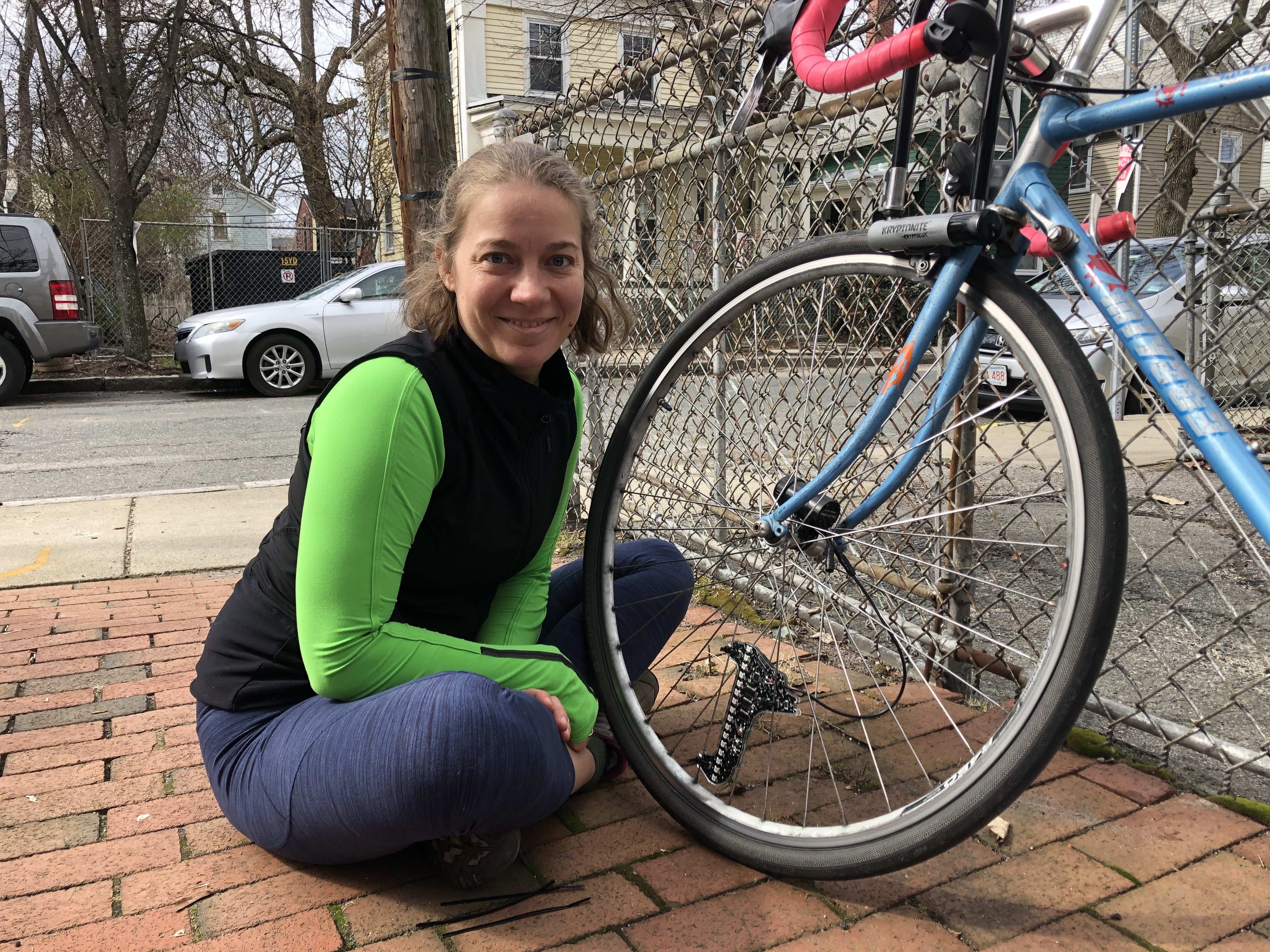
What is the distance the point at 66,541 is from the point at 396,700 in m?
3.48

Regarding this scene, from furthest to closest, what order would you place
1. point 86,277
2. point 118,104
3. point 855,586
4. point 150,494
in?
point 86,277 < point 118,104 < point 150,494 < point 855,586

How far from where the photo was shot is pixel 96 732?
2.34m

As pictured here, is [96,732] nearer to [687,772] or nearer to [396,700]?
[396,700]

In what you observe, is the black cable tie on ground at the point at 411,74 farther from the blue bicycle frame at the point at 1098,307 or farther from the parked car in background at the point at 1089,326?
the blue bicycle frame at the point at 1098,307

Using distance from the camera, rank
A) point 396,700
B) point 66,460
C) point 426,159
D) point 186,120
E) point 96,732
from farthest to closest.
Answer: point 186,120 < point 66,460 < point 426,159 < point 96,732 < point 396,700

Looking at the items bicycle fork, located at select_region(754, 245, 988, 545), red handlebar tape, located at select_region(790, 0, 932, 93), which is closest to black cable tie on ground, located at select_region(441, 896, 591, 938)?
bicycle fork, located at select_region(754, 245, 988, 545)

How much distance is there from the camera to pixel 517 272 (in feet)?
5.81

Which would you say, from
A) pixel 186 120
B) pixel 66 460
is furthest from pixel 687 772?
pixel 186 120

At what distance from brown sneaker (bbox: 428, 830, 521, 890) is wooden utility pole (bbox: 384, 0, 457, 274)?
2.40m

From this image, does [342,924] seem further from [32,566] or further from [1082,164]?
[32,566]

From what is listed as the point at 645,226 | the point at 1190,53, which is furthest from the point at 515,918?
the point at 645,226

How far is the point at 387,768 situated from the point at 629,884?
1.64 feet

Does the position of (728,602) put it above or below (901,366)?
below

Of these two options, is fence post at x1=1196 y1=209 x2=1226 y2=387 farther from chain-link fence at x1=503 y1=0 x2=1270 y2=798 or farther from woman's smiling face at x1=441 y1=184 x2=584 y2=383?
woman's smiling face at x1=441 y1=184 x2=584 y2=383
